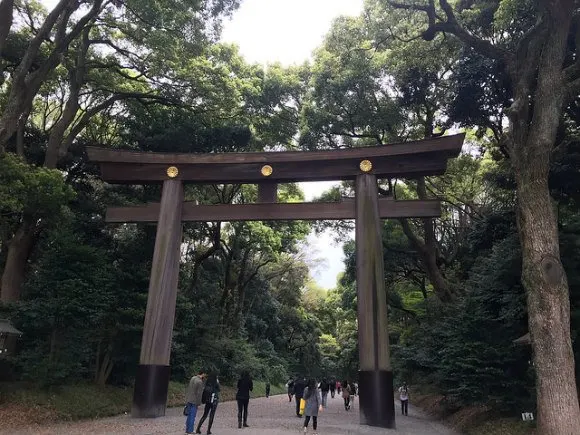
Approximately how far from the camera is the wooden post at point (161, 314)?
1137 centimetres

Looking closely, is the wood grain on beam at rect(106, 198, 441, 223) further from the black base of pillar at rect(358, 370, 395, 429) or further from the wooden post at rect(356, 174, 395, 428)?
the black base of pillar at rect(358, 370, 395, 429)

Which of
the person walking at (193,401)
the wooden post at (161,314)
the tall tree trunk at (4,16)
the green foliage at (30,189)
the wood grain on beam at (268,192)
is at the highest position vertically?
the tall tree trunk at (4,16)

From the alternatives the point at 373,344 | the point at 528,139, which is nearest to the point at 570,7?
the point at 528,139

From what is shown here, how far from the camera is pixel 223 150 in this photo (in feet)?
67.1

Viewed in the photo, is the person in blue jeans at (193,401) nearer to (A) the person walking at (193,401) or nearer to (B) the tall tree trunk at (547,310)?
(A) the person walking at (193,401)

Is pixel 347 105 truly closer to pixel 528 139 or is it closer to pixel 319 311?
pixel 528 139

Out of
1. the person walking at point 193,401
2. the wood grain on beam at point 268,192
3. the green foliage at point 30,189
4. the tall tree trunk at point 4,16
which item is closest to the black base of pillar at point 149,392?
the person walking at point 193,401

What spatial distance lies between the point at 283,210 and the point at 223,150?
8489 millimetres

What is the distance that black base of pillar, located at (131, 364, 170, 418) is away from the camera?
11.3 meters

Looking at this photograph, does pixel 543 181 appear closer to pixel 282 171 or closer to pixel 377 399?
pixel 377 399

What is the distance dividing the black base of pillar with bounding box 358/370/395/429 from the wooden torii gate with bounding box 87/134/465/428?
0.9 inches

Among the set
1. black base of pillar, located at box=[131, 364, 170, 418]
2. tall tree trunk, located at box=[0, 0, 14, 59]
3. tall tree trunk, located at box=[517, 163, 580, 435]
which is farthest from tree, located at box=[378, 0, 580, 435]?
tall tree trunk, located at box=[0, 0, 14, 59]

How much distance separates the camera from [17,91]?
1216 cm

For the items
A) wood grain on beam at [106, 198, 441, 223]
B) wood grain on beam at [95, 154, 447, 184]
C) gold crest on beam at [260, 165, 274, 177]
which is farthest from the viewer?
gold crest on beam at [260, 165, 274, 177]
